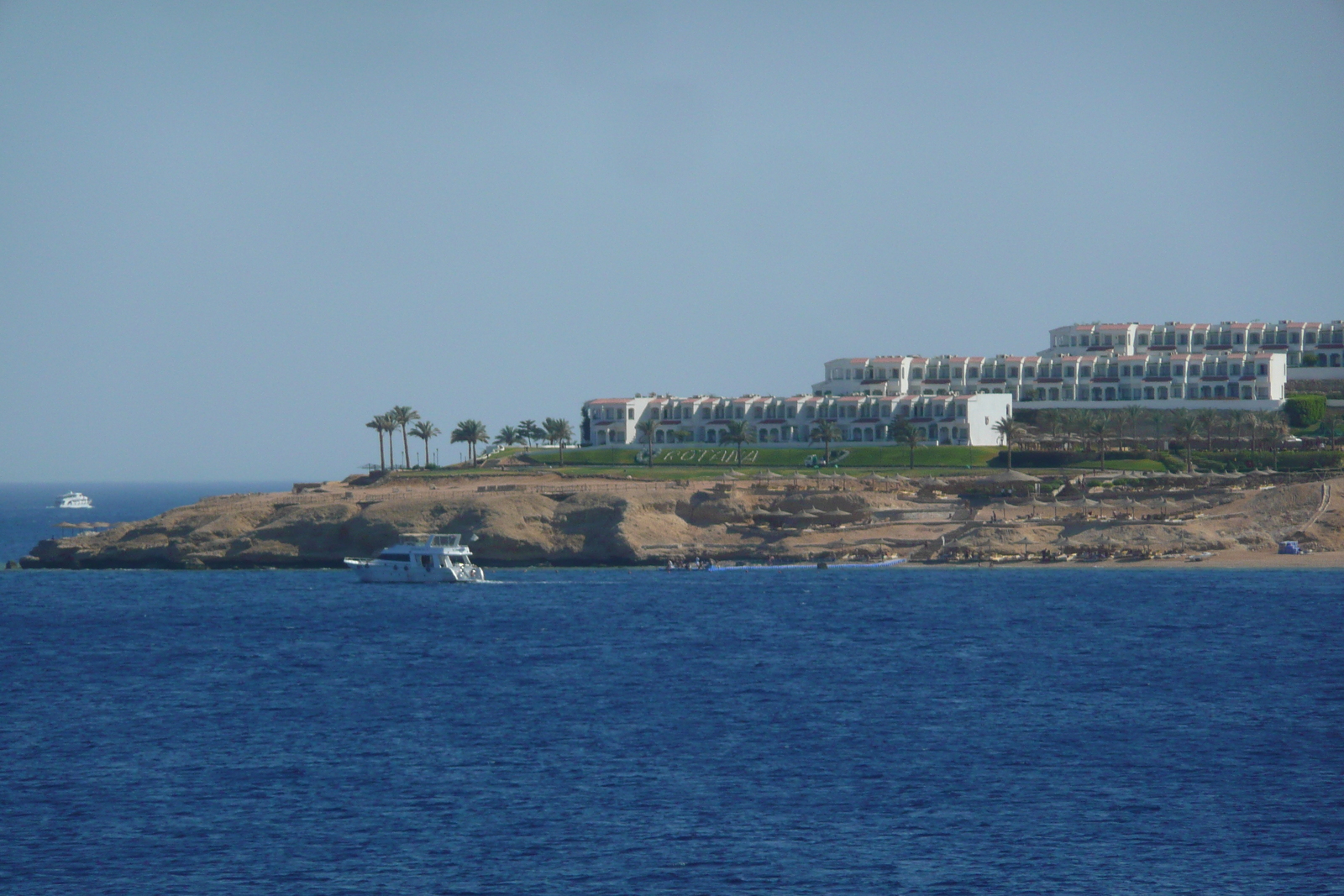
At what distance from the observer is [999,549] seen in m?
127

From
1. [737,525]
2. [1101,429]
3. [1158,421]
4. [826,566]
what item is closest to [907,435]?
[1101,429]

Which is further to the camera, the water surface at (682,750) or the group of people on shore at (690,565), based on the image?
the group of people on shore at (690,565)

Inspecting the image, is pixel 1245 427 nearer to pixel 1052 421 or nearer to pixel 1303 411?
pixel 1303 411

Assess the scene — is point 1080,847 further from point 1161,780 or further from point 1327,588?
point 1327,588

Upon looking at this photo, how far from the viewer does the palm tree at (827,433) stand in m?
175

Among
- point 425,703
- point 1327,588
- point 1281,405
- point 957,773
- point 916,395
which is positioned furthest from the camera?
point 916,395

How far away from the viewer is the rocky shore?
128000 millimetres

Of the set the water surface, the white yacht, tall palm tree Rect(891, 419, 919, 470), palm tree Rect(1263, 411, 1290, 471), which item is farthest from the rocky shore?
palm tree Rect(1263, 411, 1290, 471)

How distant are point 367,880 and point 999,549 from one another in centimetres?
9271

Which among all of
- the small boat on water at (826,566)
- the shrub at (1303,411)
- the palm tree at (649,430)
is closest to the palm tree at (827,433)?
the palm tree at (649,430)

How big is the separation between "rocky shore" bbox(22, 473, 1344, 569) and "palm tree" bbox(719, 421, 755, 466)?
38.2m

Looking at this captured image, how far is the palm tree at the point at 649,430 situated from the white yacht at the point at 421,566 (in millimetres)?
53761

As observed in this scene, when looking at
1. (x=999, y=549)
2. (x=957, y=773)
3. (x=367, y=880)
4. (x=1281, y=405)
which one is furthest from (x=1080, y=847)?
(x=1281, y=405)

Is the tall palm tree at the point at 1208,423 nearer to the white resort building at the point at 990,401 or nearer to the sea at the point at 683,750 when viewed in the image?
the white resort building at the point at 990,401
